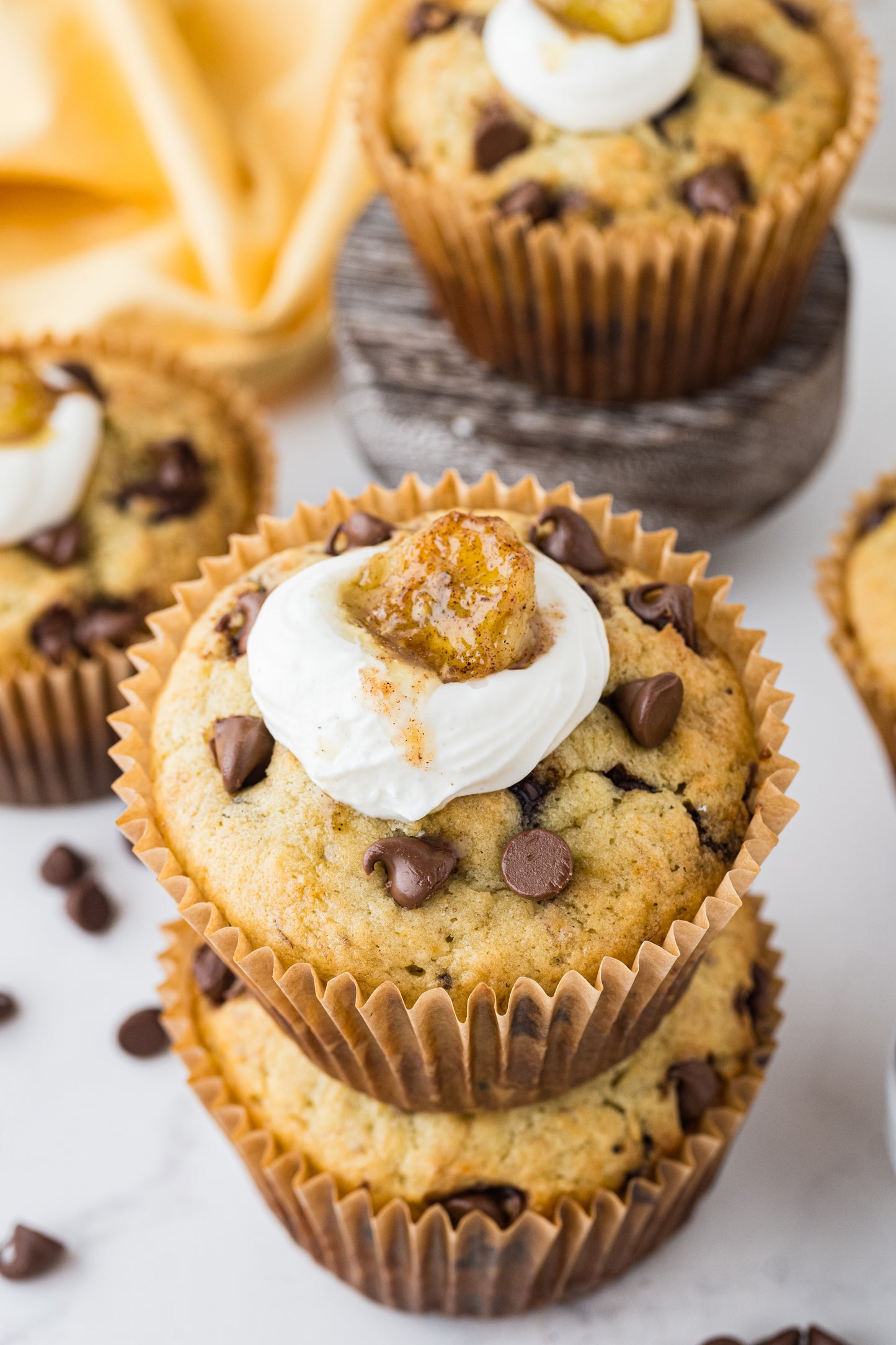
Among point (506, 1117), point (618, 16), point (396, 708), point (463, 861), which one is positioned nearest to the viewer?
point (396, 708)

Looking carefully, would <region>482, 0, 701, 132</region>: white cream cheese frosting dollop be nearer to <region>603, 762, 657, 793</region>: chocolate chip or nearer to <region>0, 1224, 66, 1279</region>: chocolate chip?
<region>603, 762, 657, 793</region>: chocolate chip

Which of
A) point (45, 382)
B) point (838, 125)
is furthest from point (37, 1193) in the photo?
point (838, 125)

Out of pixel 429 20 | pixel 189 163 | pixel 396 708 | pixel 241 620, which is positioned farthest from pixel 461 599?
pixel 189 163

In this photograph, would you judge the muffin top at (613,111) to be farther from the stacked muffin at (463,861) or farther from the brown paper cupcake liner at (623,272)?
the stacked muffin at (463,861)

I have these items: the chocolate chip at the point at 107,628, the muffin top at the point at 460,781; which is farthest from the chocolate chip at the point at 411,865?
the chocolate chip at the point at 107,628

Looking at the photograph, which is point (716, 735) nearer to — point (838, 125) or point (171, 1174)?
point (171, 1174)

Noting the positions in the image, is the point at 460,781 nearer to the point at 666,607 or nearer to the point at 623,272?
the point at 666,607
